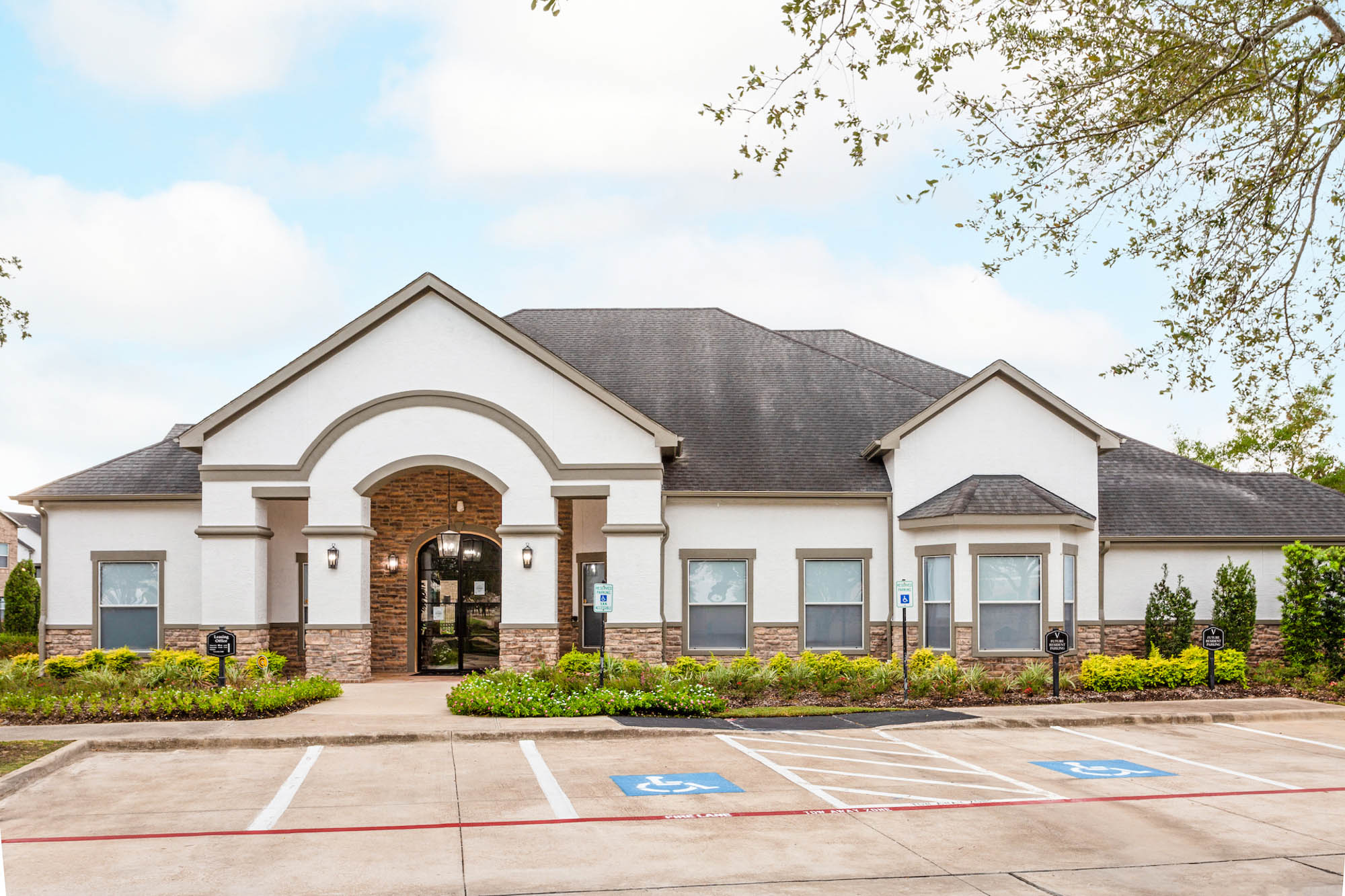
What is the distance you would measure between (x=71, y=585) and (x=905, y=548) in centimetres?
1642

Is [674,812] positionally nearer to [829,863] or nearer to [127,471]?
[829,863]

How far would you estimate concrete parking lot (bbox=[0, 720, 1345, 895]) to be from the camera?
8523mm

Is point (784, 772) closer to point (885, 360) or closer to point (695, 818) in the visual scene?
point (695, 818)

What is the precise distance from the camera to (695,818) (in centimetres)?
1047

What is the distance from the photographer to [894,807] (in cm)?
1098

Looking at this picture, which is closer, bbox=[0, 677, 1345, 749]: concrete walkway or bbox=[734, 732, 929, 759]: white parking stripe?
bbox=[734, 732, 929, 759]: white parking stripe

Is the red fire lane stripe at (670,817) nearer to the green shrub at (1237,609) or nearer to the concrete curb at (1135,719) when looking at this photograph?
the concrete curb at (1135,719)

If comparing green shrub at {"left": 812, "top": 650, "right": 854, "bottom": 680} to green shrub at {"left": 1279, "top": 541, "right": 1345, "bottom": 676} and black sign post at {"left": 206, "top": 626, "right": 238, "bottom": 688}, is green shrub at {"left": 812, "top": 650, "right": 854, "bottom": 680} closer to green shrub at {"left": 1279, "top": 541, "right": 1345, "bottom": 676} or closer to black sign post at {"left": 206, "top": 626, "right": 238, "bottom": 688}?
green shrub at {"left": 1279, "top": 541, "right": 1345, "bottom": 676}

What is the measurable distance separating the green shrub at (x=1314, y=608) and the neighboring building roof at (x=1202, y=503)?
154cm

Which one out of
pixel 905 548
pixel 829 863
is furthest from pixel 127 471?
pixel 829 863

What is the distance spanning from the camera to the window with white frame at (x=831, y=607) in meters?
23.2

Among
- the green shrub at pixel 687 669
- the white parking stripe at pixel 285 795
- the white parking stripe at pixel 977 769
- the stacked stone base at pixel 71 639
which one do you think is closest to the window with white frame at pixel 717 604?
the green shrub at pixel 687 669

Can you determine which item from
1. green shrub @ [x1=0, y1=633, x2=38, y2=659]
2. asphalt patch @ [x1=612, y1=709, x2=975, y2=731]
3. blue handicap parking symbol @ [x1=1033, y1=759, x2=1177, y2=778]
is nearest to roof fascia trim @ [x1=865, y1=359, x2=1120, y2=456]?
asphalt patch @ [x1=612, y1=709, x2=975, y2=731]

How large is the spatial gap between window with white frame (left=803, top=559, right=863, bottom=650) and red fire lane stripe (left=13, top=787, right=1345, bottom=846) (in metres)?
11.5
